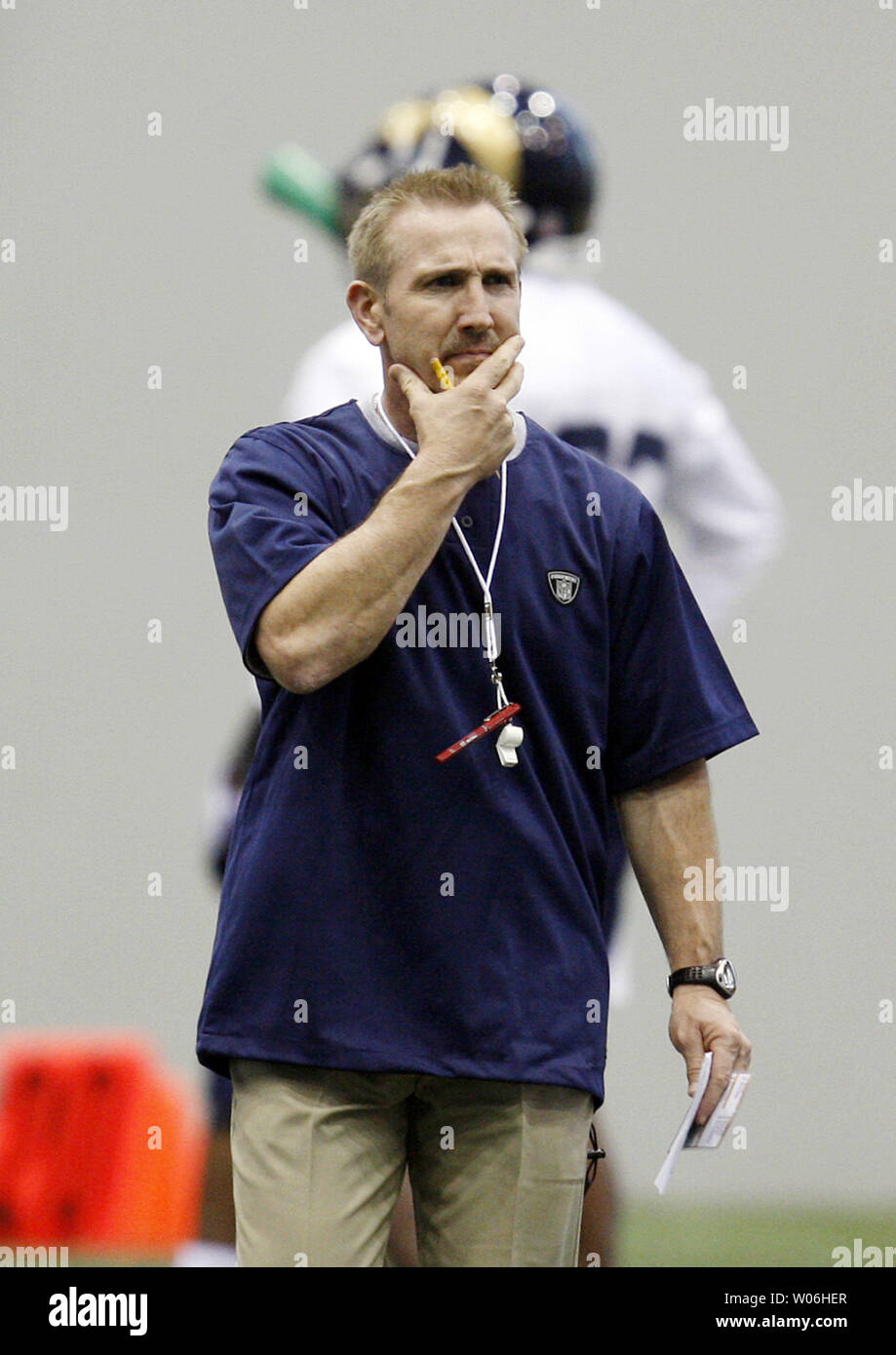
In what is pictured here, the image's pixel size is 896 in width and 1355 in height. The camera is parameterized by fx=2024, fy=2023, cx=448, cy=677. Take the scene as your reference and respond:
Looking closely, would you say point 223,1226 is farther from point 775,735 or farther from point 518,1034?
point 775,735

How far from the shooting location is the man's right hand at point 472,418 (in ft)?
6.28

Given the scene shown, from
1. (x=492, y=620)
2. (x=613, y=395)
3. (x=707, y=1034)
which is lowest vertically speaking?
(x=707, y=1034)

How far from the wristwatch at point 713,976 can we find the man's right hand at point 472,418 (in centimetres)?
57

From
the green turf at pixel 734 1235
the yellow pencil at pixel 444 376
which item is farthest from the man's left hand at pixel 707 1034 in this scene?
the green turf at pixel 734 1235

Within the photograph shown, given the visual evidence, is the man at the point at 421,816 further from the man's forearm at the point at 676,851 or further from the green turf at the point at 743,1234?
the green turf at the point at 743,1234

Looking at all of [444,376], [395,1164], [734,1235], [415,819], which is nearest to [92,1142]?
[734,1235]

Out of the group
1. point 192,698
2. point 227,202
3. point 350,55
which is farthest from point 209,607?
point 350,55

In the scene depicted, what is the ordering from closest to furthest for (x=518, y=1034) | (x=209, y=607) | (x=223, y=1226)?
1. (x=518, y=1034)
2. (x=223, y=1226)
3. (x=209, y=607)

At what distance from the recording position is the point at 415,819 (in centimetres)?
195

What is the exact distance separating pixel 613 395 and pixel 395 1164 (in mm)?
1360

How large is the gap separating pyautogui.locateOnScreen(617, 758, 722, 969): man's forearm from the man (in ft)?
0.16

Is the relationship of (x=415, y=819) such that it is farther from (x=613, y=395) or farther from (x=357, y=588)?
(x=613, y=395)

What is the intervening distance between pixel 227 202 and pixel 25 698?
3.40 ft

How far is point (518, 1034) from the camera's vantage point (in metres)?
1.94
